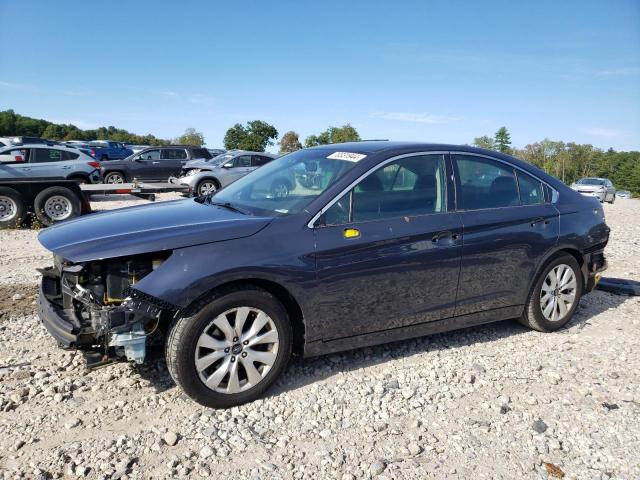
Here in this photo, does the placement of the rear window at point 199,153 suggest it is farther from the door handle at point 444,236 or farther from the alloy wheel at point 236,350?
the alloy wheel at point 236,350

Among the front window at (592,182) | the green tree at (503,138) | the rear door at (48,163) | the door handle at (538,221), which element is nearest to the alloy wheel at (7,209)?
the rear door at (48,163)

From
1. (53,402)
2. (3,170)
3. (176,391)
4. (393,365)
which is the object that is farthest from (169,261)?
(3,170)

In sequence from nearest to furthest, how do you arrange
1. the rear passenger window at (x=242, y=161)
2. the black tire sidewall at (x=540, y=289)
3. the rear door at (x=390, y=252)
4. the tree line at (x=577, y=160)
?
the rear door at (x=390, y=252), the black tire sidewall at (x=540, y=289), the rear passenger window at (x=242, y=161), the tree line at (x=577, y=160)

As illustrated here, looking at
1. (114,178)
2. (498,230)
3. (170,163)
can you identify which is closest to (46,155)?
(114,178)

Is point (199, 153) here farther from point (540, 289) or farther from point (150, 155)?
point (540, 289)

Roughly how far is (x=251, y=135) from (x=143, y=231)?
54.5 meters

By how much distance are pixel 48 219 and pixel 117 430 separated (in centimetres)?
822

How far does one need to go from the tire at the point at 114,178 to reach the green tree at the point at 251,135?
120 ft

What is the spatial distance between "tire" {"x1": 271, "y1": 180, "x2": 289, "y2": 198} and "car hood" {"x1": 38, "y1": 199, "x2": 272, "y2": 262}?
439mm

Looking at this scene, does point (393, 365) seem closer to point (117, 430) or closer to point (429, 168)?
point (429, 168)

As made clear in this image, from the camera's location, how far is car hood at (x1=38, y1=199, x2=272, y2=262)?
10.4 ft

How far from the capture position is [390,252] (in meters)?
3.77

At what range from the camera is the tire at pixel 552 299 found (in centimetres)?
471

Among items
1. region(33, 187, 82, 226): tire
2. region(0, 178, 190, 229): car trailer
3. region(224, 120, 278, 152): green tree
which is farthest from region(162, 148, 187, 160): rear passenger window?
region(224, 120, 278, 152): green tree
